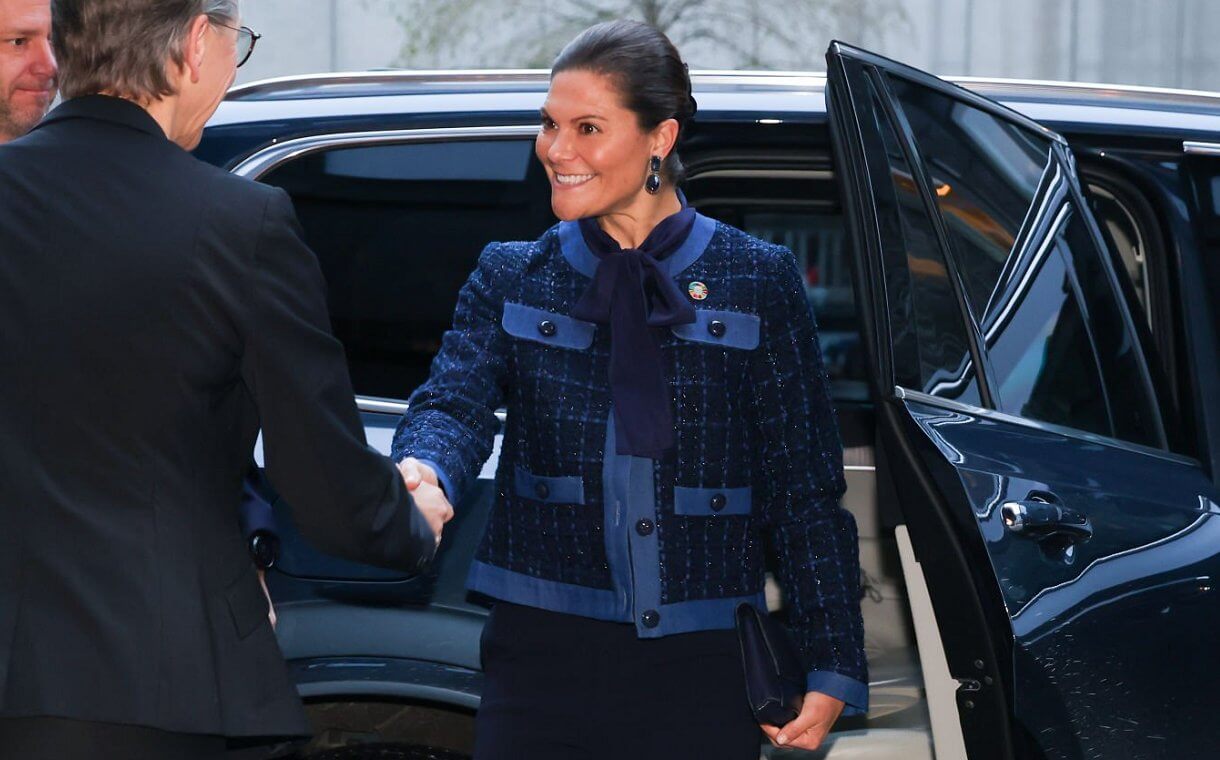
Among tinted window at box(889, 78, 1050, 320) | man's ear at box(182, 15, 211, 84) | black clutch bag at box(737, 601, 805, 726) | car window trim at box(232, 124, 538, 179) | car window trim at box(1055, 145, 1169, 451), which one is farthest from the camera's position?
car window trim at box(1055, 145, 1169, 451)

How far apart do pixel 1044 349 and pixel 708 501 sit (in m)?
0.84

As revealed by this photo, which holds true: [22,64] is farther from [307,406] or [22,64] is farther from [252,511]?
[307,406]

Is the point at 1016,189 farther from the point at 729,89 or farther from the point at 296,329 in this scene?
the point at 296,329

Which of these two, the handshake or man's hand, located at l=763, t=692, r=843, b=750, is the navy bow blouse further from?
man's hand, located at l=763, t=692, r=843, b=750

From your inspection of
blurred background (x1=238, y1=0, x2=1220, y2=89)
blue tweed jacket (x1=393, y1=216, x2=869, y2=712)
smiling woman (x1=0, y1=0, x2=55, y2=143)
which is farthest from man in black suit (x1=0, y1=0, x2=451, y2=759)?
blurred background (x1=238, y1=0, x2=1220, y2=89)

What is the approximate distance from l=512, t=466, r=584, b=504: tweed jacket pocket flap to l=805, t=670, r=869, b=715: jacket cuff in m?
0.43

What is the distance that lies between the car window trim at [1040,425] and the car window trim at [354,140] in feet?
2.98

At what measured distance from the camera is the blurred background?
12.7 meters

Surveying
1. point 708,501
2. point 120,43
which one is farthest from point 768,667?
point 120,43

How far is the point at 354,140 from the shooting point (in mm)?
2826

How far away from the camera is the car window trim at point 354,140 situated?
2775 mm

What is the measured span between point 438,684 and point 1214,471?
1.41m

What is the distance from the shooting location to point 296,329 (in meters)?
1.72

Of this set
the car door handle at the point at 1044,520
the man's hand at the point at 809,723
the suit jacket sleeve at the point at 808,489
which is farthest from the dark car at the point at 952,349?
the man's hand at the point at 809,723
